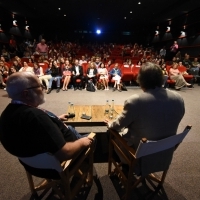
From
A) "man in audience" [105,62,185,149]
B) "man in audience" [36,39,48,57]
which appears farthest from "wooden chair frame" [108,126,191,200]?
"man in audience" [36,39,48,57]

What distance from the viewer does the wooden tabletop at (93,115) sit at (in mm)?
2139

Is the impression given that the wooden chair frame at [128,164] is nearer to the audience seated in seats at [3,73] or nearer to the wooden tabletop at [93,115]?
the wooden tabletop at [93,115]

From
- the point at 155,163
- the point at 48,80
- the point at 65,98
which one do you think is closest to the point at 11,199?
the point at 155,163

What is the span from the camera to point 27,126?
1015mm

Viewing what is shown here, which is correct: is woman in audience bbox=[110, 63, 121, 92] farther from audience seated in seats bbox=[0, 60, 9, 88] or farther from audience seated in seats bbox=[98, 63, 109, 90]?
audience seated in seats bbox=[0, 60, 9, 88]

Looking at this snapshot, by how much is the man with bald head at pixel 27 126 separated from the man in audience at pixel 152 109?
1.77 ft

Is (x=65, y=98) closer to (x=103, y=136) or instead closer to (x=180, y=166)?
(x=103, y=136)

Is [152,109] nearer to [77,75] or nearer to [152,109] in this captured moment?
[152,109]

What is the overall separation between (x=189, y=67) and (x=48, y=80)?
19.9 feet

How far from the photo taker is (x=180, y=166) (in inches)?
80.0

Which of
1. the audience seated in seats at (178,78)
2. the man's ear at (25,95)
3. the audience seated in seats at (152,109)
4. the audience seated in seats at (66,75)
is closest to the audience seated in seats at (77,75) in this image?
the audience seated in seats at (66,75)

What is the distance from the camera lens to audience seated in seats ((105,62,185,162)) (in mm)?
1252

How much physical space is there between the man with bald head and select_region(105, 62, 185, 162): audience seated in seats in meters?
0.54

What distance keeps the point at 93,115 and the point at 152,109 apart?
1225mm
